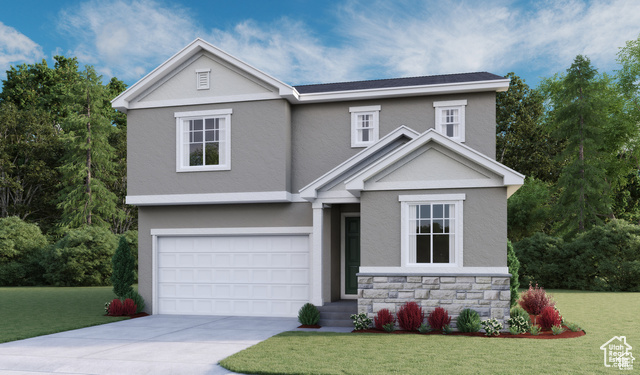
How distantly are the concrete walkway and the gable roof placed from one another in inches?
230

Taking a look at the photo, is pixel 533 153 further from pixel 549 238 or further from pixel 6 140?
pixel 6 140

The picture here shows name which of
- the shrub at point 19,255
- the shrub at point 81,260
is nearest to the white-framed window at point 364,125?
the shrub at point 81,260

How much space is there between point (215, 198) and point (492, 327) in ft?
24.6

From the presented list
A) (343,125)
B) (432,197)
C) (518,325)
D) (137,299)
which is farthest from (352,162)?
(137,299)

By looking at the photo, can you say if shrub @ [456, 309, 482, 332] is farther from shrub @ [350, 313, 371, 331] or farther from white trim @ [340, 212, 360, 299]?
white trim @ [340, 212, 360, 299]

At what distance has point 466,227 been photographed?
11.2 metres

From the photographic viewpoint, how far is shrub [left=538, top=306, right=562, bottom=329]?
432 inches

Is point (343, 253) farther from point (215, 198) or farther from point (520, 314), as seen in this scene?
point (520, 314)

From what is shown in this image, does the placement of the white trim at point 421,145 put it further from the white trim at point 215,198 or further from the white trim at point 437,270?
the white trim at point 215,198

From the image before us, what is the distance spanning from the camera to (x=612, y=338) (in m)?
10.1

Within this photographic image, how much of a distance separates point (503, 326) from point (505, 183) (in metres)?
2.89

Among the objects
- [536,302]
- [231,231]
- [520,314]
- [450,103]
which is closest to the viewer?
[520,314]

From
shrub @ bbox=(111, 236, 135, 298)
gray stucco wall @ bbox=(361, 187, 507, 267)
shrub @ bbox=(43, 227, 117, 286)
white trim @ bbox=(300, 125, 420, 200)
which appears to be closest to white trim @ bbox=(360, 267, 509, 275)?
gray stucco wall @ bbox=(361, 187, 507, 267)

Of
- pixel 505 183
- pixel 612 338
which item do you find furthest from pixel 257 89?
pixel 612 338
